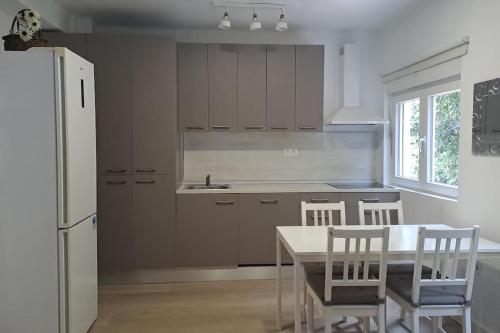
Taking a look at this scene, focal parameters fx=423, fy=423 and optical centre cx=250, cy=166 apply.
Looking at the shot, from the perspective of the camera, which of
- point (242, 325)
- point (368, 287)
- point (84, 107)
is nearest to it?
point (368, 287)

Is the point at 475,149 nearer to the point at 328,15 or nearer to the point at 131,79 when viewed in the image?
the point at 328,15

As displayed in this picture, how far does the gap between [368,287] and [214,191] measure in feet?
6.53

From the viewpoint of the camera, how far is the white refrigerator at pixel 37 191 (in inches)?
102

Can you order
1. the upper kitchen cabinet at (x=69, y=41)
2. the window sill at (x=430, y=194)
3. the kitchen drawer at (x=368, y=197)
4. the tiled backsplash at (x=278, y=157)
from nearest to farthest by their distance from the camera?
the window sill at (x=430, y=194)
the upper kitchen cabinet at (x=69, y=41)
the kitchen drawer at (x=368, y=197)
the tiled backsplash at (x=278, y=157)

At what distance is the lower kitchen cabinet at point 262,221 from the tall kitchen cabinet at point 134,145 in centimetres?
73

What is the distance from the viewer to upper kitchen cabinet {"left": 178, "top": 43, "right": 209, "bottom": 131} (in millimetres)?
4262

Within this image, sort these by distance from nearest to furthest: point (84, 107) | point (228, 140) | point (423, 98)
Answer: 1. point (84, 107)
2. point (423, 98)
3. point (228, 140)

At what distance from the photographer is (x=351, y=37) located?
4.71 m

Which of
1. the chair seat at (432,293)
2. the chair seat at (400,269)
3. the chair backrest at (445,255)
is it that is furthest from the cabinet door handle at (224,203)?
the chair backrest at (445,255)

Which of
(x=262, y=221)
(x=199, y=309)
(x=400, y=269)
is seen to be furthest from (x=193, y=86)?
(x=400, y=269)

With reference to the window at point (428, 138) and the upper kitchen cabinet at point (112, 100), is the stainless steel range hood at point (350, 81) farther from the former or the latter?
the upper kitchen cabinet at point (112, 100)

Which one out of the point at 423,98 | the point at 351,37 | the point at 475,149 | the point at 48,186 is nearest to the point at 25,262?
the point at 48,186

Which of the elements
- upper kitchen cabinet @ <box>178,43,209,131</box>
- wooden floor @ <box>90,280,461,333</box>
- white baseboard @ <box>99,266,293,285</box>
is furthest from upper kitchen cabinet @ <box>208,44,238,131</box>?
wooden floor @ <box>90,280,461,333</box>

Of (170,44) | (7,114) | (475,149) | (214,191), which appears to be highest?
(170,44)
